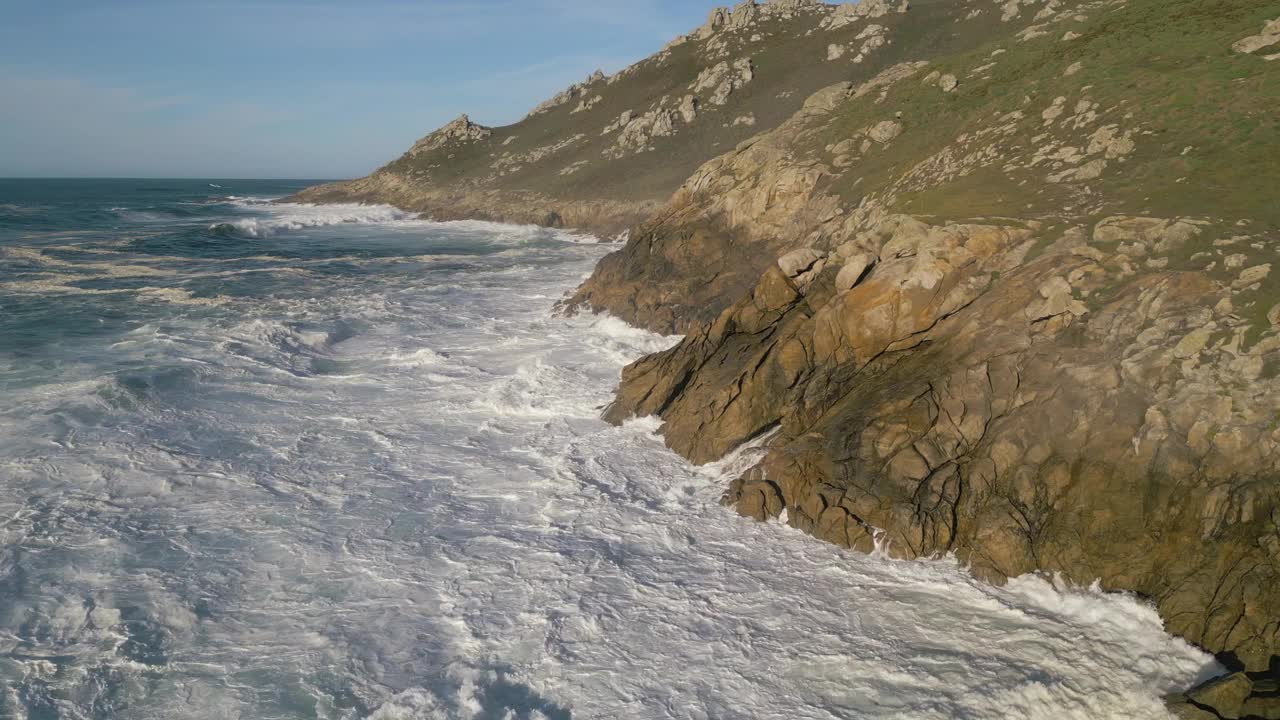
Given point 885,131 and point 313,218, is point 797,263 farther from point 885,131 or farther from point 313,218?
point 313,218

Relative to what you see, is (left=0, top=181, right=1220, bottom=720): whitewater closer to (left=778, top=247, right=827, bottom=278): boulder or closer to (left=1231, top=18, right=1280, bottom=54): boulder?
(left=778, top=247, right=827, bottom=278): boulder

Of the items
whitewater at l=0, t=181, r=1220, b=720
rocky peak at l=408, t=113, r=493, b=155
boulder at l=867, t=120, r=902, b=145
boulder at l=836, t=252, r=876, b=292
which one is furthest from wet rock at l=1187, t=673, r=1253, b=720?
rocky peak at l=408, t=113, r=493, b=155

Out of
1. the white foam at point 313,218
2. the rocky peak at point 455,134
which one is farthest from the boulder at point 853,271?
the rocky peak at point 455,134

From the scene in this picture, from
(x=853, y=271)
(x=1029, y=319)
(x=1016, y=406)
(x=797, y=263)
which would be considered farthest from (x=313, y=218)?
(x=1016, y=406)

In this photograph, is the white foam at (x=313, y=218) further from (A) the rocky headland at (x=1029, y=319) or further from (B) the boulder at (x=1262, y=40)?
(B) the boulder at (x=1262, y=40)

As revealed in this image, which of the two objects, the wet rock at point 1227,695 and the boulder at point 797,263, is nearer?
the wet rock at point 1227,695

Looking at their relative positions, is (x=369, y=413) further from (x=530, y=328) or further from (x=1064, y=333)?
(x=1064, y=333)
